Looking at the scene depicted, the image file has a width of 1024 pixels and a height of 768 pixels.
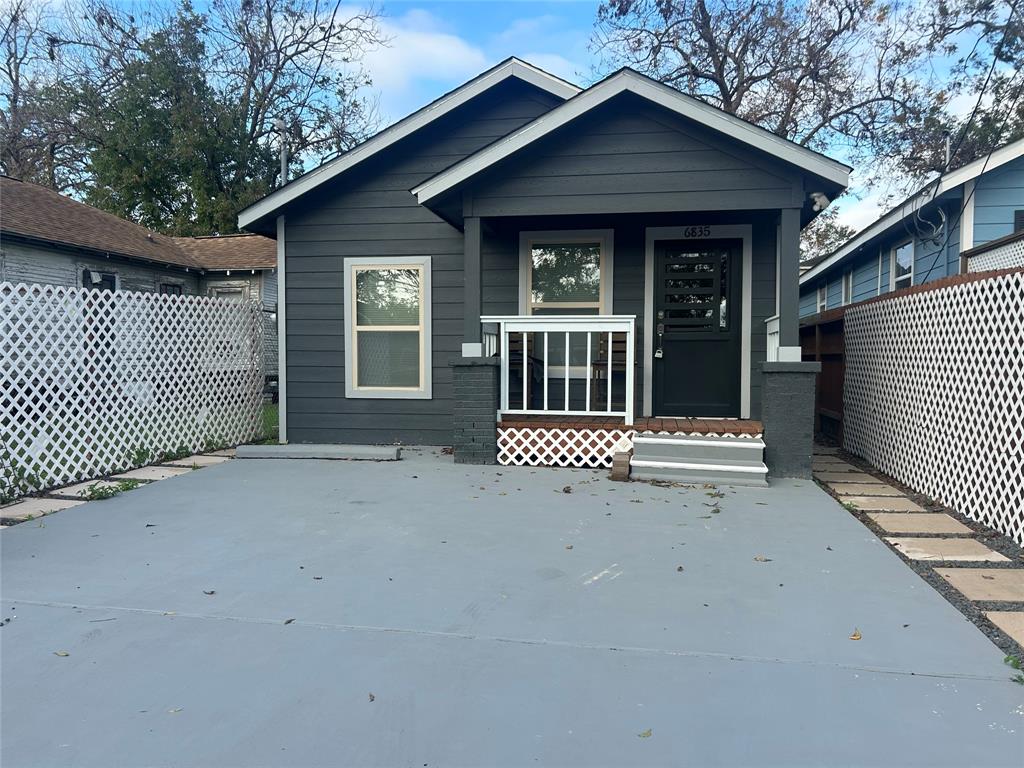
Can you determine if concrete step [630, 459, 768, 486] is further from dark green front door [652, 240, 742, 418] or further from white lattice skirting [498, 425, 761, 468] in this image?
dark green front door [652, 240, 742, 418]

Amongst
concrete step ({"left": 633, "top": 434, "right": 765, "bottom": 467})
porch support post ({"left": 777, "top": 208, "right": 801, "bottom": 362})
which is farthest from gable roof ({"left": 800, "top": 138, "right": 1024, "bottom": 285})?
concrete step ({"left": 633, "top": 434, "right": 765, "bottom": 467})

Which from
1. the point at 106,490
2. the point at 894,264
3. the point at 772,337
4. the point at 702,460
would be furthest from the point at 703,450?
the point at 894,264

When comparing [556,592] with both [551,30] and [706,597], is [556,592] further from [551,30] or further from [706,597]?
[551,30]

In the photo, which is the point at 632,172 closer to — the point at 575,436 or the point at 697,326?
the point at 697,326

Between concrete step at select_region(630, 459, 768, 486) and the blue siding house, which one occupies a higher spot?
the blue siding house

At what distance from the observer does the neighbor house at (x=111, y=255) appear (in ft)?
36.1

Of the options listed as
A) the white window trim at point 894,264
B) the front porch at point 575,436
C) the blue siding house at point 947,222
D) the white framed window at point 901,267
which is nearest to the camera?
the front porch at point 575,436

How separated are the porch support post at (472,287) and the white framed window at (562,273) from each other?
112cm

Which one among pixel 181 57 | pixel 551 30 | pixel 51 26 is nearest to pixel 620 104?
pixel 551 30

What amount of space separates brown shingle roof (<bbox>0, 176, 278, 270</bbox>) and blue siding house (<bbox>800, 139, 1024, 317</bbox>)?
451 inches

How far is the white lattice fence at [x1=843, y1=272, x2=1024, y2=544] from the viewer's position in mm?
4043

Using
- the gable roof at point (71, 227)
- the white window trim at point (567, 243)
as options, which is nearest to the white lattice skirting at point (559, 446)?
the white window trim at point (567, 243)

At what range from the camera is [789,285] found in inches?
226

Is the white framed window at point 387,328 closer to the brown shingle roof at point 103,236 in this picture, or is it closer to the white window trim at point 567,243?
the white window trim at point 567,243
